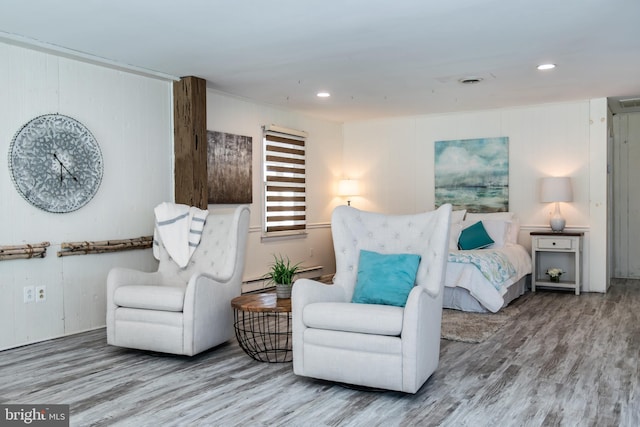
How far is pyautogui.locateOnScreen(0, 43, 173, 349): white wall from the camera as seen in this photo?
4102mm

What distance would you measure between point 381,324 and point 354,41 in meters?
2.24

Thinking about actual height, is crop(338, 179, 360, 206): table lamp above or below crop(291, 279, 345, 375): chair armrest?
above

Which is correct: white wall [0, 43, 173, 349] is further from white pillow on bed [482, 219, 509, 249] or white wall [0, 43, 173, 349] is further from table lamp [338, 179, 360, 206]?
white pillow on bed [482, 219, 509, 249]

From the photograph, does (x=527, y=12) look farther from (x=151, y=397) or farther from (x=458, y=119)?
(x=458, y=119)

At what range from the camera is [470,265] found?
17.4ft

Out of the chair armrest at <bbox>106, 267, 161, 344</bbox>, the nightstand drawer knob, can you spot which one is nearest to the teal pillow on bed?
the chair armrest at <bbox>106, 267, 161, 344</bbox>

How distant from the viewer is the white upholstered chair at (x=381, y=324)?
292 centimetres

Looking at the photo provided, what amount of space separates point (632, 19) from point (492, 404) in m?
2.72

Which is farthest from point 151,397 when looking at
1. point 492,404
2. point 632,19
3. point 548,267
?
point 548,267

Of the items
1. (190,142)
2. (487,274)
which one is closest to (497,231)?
(487,274)

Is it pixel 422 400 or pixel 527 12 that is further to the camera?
pixel 527 12

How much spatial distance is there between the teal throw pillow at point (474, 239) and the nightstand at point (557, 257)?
0.63m

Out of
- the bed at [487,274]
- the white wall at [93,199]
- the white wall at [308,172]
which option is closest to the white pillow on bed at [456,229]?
the bed at [487,274]

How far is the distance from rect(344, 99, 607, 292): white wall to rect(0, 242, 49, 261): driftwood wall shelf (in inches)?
191
